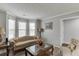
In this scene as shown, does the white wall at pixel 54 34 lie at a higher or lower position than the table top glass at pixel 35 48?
higher

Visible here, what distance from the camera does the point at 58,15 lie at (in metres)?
1.65

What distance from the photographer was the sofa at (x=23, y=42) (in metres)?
1.56

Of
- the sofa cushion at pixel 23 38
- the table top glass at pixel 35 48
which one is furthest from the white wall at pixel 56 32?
the sofa cushion at pixel 23 38

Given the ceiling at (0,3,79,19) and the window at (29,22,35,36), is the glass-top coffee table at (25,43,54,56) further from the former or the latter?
the ceiling at (0,3,79,19)

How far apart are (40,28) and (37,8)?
0.38 metres

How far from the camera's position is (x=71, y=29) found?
1.67m

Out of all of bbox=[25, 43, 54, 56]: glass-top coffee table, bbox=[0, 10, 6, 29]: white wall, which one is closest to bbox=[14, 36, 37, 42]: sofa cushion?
bbox=[25, 43, 54, 56]: glass-top coffee table

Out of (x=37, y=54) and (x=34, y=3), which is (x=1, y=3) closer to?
(x=34, y=3)

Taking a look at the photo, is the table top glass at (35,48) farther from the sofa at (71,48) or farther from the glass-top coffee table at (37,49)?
the sofa at (71,48)

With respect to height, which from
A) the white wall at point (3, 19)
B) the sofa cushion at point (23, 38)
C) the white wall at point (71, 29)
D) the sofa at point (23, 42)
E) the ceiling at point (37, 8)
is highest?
the ceiling at point (37, 8)

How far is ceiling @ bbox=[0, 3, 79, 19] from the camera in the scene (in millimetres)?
1571

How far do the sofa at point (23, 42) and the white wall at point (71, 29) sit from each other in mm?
523

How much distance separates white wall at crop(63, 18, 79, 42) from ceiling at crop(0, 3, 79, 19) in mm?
215

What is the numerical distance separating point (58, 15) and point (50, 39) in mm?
486
